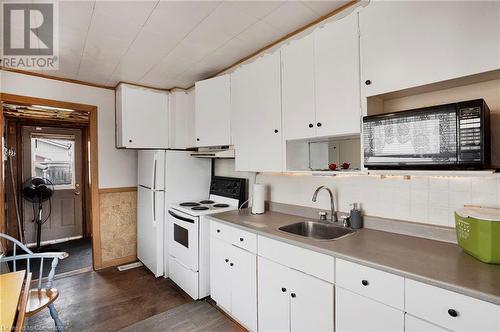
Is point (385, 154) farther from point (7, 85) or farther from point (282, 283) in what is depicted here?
point (7, 85)

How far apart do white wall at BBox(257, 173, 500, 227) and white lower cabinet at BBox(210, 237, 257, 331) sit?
2.47 ft

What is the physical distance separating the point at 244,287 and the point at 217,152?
1.39 m

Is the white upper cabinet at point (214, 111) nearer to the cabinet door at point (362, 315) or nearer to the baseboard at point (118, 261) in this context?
the cabinet door at point (362, 315)

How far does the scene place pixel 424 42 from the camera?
1332 mm

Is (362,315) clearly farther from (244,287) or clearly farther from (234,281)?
(234,281)

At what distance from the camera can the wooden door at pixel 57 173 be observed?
433 cm

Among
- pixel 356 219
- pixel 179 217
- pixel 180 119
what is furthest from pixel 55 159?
pixel 356 219

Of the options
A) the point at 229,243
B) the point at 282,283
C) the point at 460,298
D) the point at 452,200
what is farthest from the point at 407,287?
the point at 229,243

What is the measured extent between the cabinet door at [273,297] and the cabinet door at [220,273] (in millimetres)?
394

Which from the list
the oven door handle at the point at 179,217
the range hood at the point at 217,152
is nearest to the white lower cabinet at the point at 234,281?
the oven door handle at the point at 179,217

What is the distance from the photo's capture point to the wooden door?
4.33 meters

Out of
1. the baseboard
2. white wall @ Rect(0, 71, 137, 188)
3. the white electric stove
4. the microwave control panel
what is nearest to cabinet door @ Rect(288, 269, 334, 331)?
the microwave control panel

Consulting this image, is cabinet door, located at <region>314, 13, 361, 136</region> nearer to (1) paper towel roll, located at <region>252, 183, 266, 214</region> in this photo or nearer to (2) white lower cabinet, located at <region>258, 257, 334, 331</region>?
(1) paper towel roll, located at <region>252, 183, 266, 214</region>

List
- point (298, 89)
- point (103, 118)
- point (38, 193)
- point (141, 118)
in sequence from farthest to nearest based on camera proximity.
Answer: point (38, 193), point (103, 118), point (141, 118), point (298, 89)
